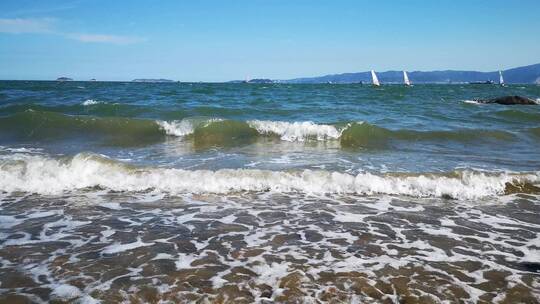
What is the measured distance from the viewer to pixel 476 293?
4.27 metres

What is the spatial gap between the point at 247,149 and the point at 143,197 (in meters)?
5.29

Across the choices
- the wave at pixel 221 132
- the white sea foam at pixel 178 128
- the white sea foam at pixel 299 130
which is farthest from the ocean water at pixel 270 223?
the white sea foam at pixel 178 128

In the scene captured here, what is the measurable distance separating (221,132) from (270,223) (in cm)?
950

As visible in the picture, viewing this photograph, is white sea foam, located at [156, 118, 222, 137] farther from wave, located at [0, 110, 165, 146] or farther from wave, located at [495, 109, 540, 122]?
wave, located at [495, 109, 540, 122]

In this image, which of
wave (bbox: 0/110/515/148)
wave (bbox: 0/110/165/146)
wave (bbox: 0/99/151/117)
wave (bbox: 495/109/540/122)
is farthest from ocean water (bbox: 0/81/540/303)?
wave (bbox: 495/109/540/122)

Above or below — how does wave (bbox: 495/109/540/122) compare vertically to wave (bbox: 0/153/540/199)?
above

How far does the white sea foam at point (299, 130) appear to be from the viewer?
1510 centimetres

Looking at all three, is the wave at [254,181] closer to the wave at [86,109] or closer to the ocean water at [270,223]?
the ocean water at [270,223]

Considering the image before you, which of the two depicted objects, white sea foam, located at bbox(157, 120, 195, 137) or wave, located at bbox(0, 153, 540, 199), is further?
white sea foam, located at bbox(157, 120, 195, 137)

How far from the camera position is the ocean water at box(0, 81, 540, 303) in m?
4.35

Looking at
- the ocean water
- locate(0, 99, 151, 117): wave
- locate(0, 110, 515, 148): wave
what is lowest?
the ocean water

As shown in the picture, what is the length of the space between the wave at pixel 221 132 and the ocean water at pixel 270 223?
92 centimetres

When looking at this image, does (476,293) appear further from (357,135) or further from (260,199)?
(357,135)

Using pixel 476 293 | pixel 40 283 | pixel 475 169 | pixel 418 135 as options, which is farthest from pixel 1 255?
pixel 418 135
